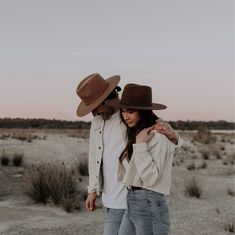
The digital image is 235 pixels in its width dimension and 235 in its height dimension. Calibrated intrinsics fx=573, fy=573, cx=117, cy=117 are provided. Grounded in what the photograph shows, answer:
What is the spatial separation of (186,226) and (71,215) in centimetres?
193

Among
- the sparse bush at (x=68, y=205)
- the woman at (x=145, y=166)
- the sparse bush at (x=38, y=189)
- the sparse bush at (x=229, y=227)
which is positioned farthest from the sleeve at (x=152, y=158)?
the sparse bush at (x=38, y=189)

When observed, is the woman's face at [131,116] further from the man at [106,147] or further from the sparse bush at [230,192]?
the sparse bush at [230,192]

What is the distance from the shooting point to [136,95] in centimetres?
379

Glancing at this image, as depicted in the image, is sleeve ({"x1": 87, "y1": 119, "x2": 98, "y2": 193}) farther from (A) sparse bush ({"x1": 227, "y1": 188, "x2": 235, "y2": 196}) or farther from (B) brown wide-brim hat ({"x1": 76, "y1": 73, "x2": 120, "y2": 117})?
(A) sparse bush ({"x1": 227, "y1": 188, "x2": 235, "y2": 196})

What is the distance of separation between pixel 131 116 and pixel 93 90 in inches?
25.1

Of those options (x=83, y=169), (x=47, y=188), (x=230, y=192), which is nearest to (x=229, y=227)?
(x=47, y=188)

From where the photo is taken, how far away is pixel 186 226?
9.05 metres

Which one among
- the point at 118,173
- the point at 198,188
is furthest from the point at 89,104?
the point at 198,188

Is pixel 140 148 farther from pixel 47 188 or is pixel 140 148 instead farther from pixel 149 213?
pixel 47 188

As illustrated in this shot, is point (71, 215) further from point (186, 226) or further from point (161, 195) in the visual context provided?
point (161, 195)

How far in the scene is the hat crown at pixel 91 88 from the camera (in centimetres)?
432

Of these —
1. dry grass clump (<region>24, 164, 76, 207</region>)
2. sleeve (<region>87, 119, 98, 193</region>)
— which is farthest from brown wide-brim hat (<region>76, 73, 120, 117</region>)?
dry grass clump (<region>24, 164, 76, 207</region>)

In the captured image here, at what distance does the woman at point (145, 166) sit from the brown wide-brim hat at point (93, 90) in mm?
415

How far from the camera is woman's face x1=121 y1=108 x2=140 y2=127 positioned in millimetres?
3779
